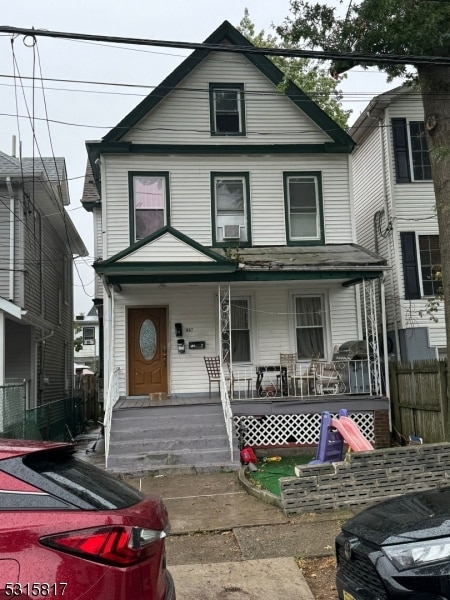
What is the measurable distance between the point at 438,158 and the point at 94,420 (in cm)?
1848

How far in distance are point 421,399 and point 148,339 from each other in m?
6.22

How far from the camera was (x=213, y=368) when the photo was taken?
507 inches

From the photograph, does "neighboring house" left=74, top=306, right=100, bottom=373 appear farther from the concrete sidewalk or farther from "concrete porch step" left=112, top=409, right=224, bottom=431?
the concrete sidewalk

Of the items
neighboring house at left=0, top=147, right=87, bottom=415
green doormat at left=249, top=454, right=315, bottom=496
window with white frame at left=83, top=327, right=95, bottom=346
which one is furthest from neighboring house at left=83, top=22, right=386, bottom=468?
window with white frame at left=83, top=327, right=95, bottom=346

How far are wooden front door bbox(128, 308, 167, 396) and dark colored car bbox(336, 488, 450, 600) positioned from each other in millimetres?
9547

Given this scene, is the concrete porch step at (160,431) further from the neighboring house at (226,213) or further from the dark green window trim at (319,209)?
the dark green window trim at (319,209)

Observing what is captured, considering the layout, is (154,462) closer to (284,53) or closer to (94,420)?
(284,53)

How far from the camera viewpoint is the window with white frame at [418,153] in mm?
14812

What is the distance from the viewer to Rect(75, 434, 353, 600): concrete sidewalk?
16.3 feet

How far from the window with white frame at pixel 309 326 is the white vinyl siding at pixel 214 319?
0.44ft

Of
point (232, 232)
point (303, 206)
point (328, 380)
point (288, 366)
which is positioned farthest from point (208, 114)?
point (328, 380)

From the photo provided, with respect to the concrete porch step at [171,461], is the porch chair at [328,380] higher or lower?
higher

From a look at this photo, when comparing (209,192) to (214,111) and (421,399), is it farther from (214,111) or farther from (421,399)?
(421,399)

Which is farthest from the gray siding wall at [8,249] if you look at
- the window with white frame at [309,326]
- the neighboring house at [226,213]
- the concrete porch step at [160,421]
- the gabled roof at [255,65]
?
the window with white frame at [309,326]
